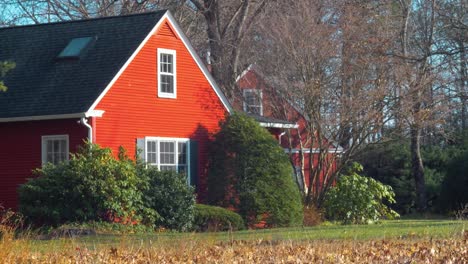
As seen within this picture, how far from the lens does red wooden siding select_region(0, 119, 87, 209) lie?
28.6 m

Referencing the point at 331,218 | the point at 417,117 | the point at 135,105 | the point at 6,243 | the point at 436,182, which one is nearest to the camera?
the point at 6,243

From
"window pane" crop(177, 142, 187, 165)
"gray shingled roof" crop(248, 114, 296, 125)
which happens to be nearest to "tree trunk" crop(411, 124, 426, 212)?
"gray shingled roof" crop(248, 114, 296, 125)

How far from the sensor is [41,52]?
30672mm

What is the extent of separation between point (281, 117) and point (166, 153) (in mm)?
6328

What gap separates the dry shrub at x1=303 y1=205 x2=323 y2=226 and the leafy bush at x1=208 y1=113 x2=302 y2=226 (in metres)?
0.91

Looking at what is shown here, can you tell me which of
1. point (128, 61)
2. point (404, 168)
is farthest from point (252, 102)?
point (404, 168)

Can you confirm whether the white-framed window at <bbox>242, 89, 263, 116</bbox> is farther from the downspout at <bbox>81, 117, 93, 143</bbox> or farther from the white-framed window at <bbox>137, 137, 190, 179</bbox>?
the downspout at <bbox>81, 117, 93, 143</bbox>

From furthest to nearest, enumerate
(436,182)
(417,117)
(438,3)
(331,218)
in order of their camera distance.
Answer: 1. (436,182)
2. (438,3)
3. (417,117)
4. (331,218)

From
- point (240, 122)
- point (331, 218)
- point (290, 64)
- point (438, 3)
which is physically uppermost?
point (438, 3)

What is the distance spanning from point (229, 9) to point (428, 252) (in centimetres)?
2626

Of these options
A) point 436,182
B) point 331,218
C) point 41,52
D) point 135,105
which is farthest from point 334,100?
point 436,182

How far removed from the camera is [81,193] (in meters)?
25.4

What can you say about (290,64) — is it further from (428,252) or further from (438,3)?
(428,252)

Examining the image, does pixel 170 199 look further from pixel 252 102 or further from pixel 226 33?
pixel 226 33
